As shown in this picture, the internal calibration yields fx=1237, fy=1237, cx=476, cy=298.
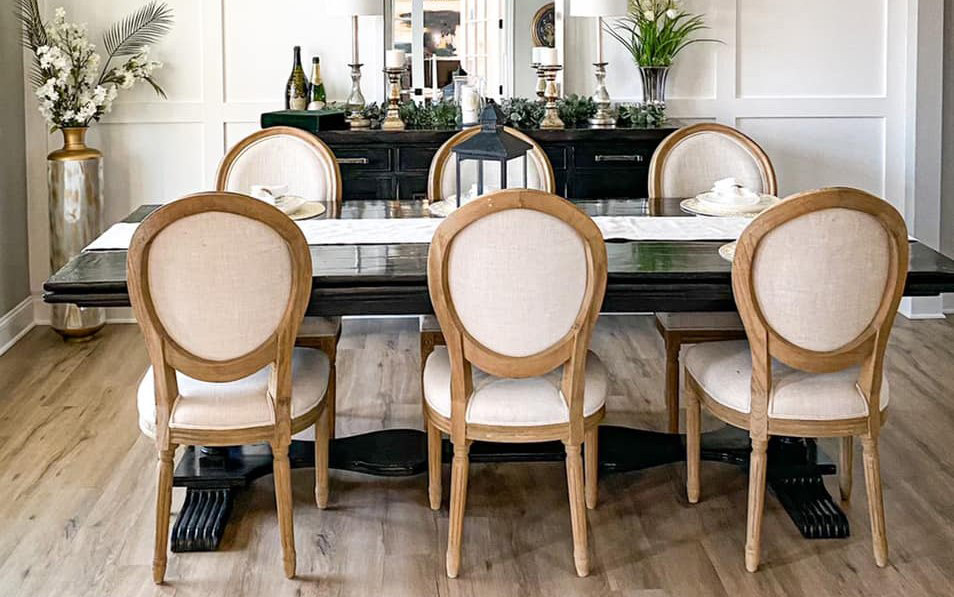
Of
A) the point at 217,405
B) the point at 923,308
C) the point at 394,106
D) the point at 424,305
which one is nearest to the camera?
the point at 217,405

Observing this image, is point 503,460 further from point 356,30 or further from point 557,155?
point 356,30

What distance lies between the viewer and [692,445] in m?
3.45

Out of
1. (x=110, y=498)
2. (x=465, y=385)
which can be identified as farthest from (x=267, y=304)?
(x=110, y=498)

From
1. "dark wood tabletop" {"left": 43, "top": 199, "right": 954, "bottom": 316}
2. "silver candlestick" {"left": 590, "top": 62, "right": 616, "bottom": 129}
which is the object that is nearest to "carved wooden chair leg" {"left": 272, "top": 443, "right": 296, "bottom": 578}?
"dark wood tabletop" {"left": 43, "top": 199, "right": 954, "bottom": 316}

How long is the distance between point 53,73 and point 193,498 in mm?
2433

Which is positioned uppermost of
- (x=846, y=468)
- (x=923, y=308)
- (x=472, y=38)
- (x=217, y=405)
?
(x=472, y=38)

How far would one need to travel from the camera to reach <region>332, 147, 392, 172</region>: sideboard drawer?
507 cm

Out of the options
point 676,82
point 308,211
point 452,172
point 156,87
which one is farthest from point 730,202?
point 156,87

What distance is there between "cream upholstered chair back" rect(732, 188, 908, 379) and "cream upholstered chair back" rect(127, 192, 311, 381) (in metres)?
1.07

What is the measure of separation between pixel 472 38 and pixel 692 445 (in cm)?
262

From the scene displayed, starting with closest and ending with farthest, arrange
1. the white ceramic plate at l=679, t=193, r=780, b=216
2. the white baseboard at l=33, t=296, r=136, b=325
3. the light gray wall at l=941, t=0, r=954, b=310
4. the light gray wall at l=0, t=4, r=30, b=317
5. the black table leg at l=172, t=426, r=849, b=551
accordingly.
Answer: the black table leg at l=172, t=426, r=849, b=551, the white ceramic plate at l=679, t=193, r=780, b=216, the light gray wall at l=0, t=4, r=30, b=317, the white baseboard at l=33, t=296, r=136, b=325, the light gray wall at l=941, t=0, r=954, b=310

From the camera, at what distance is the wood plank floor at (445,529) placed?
3004 millimetres

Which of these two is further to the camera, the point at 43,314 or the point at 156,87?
the point at 43,314

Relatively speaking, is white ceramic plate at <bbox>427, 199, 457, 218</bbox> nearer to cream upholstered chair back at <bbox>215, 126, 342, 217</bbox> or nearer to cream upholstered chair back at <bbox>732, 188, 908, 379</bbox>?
cream upholstered chair back at <bbox>215, 126, 342, 217</bbox>
